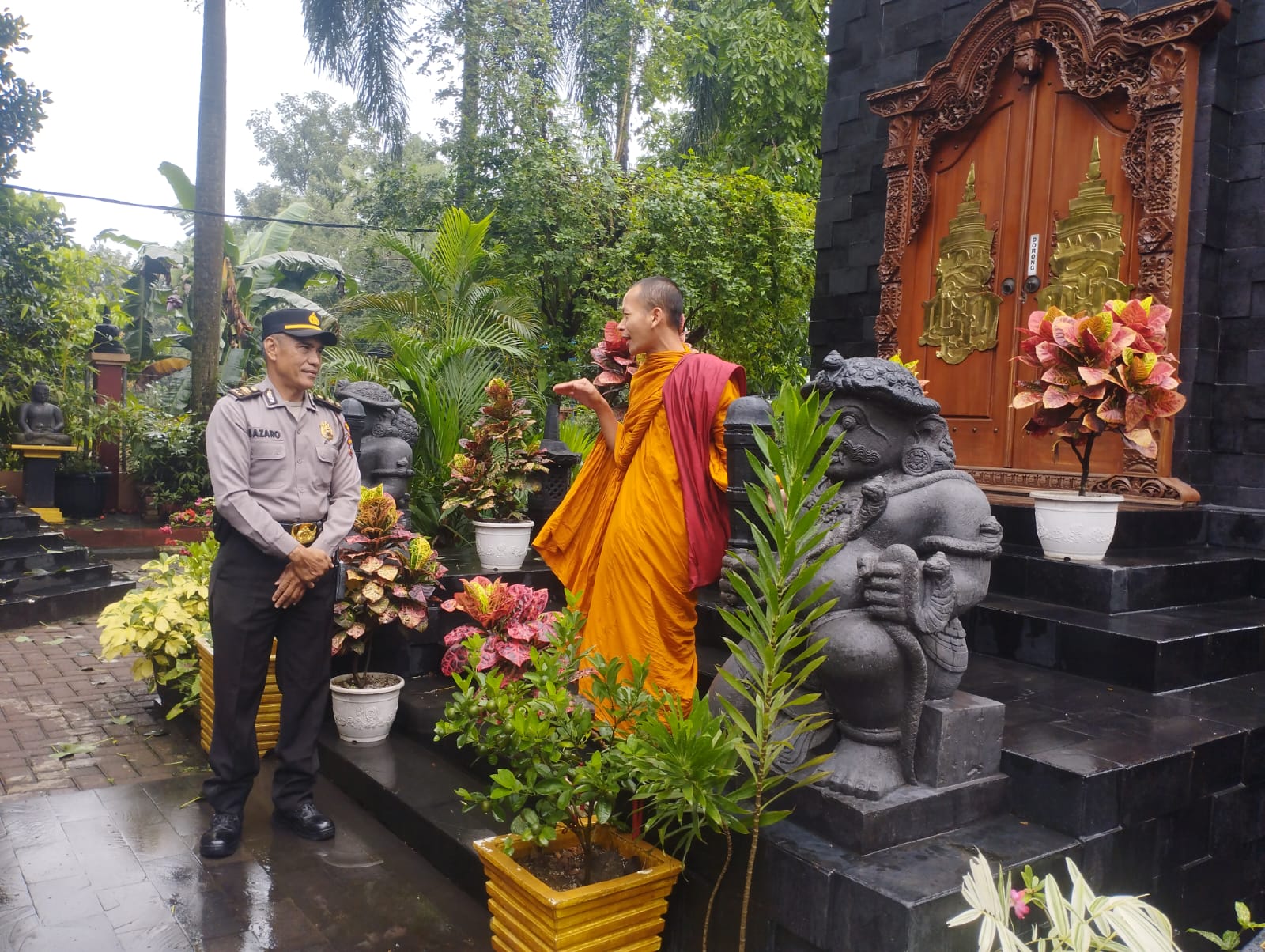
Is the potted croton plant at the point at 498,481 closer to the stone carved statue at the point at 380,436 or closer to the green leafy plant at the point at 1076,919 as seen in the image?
the stone carved statue at the point at 380,436

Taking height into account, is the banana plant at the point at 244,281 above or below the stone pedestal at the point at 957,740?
above

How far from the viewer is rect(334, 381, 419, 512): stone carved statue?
5.57m

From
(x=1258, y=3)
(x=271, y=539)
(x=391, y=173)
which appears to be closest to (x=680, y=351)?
(x=271, y=539)

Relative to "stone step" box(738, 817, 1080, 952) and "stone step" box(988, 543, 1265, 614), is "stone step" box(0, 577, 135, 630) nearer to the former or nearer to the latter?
"stone step" box(738, 817, 1080, 952)

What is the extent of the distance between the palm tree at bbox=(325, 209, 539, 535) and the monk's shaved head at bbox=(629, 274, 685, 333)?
136 inches

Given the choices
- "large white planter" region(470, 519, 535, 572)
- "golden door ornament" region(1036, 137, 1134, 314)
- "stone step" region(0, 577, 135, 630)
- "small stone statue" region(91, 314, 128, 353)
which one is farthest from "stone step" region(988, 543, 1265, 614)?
"small stone statue" region(91, 314, 128, 353)

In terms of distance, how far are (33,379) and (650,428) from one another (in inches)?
463

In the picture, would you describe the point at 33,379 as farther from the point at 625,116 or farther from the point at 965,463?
the point at 965,463

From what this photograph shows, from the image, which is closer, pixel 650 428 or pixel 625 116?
pixel 650 428

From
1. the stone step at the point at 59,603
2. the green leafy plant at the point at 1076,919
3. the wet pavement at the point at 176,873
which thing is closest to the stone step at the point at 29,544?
the stone step at the point at 59,603

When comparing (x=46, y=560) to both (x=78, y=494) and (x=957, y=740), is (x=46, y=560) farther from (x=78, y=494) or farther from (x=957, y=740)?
(x=957, y=740)

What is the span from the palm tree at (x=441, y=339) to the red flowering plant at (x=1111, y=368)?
13.6 feet

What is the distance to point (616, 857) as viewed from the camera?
2629 mm

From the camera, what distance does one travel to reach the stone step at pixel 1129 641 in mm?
3482
